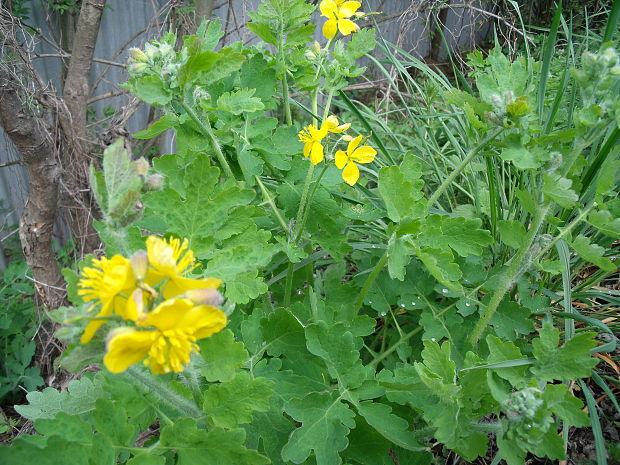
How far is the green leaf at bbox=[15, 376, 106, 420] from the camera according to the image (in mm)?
1145

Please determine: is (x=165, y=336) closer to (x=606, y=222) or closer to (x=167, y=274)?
(x=167, y=274)

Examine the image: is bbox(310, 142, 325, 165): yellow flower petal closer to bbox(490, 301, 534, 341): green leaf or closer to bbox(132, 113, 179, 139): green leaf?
bbox(132, 113, 179, 139): green leaf

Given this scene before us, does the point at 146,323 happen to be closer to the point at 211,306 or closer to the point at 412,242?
the point at 211,306

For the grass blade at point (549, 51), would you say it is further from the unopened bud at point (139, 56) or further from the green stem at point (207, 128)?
the unopened bud at point (139, 56)

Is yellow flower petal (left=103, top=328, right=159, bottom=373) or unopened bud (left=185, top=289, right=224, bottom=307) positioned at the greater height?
unopened bud (left=185, top=289, right=224, bottom=307)

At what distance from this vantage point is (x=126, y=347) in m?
0.70

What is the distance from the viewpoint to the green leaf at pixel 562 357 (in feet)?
3.58

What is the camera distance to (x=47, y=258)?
2.66 metres

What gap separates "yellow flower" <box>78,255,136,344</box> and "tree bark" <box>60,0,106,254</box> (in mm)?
2143

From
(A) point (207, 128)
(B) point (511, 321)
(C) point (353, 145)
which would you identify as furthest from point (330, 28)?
(B) point (511, 321)

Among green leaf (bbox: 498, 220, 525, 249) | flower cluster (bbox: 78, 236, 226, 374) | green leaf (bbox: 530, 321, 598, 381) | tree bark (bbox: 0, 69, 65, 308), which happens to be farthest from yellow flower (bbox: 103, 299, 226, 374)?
tree bark (bbox: 0, 69, 65, 308)

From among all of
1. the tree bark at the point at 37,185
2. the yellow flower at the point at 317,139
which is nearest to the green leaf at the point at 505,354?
the yellow flower at the point at 317,139

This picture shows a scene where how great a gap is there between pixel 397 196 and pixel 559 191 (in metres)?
0.40

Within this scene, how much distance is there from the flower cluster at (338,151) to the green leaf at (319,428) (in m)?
0.59
